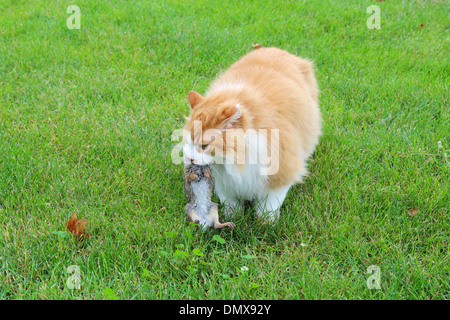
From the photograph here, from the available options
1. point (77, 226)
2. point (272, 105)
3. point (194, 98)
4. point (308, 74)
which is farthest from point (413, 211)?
point (77, 226)

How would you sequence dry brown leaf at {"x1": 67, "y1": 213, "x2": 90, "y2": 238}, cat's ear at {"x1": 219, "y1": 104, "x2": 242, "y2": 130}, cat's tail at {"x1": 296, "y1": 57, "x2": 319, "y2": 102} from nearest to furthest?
cat's ear at {"x1": 219, "y1": 104, "x2": 242, "y2": 130}
dry brown leaf at {"x1": 67, "y1": 213, "x2": 90, "y2": 238}
cat's tail at {"x1": 296, "y1": 57, "x2": 319, "y2": 102}

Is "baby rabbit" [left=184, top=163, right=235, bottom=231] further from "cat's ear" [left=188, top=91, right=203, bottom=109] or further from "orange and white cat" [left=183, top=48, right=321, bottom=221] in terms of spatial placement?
"cat's ear" [left=188, top=91, right=203, bottom=109]

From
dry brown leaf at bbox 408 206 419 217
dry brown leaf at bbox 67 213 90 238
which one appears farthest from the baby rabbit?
dry brown leaf at bbox 408 206 419 217

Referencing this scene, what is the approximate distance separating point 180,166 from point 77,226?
88 cm

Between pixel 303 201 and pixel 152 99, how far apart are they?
1.90m

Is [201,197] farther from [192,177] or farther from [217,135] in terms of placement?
[217,135]

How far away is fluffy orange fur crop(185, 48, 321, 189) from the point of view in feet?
6.70

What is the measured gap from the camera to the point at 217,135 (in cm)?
196

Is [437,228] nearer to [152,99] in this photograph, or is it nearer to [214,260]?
[214,260]

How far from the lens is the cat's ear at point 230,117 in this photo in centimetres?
193

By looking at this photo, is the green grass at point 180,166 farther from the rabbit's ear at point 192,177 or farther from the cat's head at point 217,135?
the cat's head at point 217,135

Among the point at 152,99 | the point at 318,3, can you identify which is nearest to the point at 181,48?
the point at 152,99

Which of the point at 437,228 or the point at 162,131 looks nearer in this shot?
the point at 437,228

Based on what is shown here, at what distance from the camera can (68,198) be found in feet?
8.14
